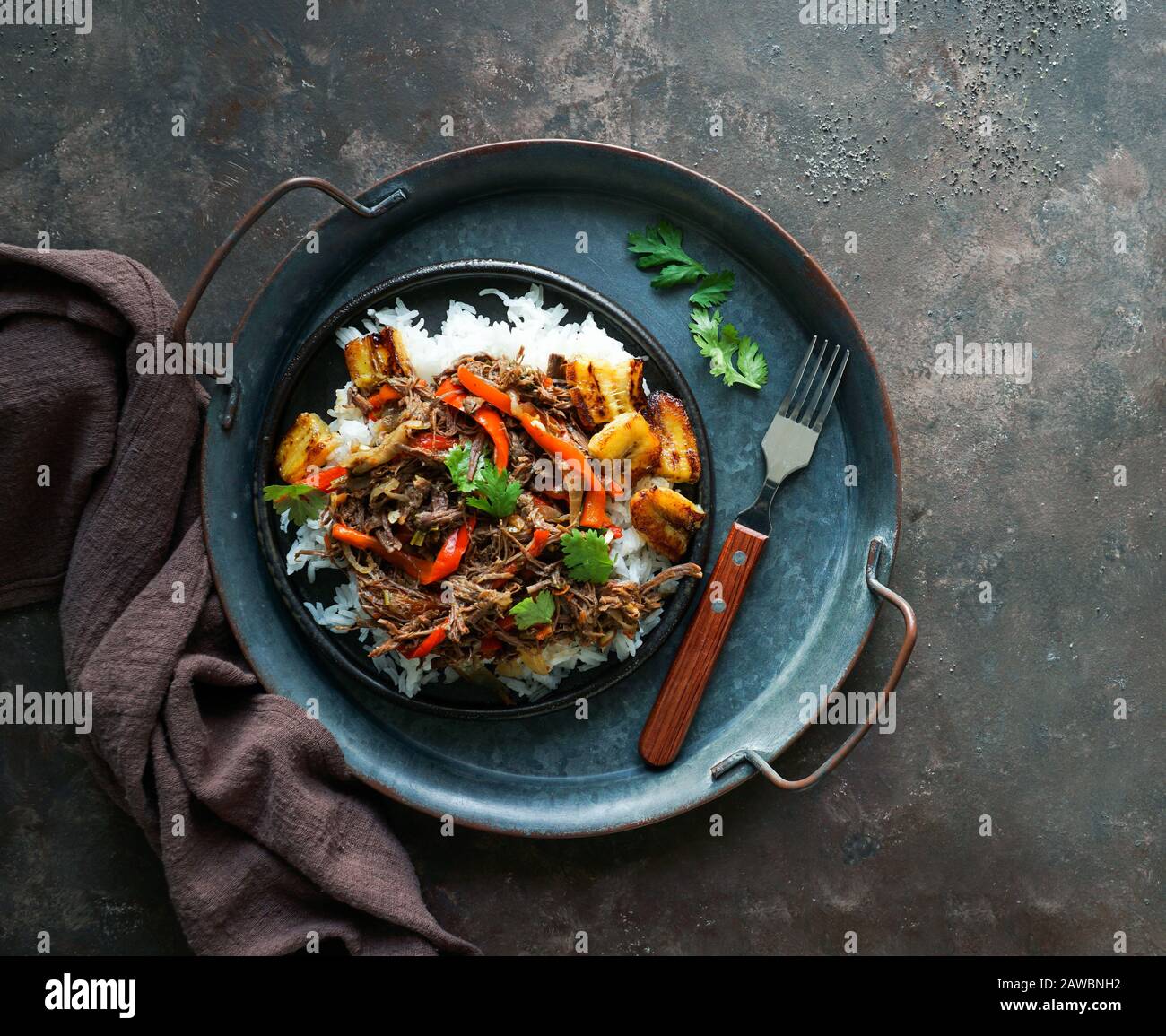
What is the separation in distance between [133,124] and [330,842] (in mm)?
3007

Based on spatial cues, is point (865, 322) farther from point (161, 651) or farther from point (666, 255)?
point (161, 651)

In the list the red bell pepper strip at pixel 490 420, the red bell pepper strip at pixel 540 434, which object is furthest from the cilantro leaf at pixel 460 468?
the red bell pepper strip at pixel 540 434

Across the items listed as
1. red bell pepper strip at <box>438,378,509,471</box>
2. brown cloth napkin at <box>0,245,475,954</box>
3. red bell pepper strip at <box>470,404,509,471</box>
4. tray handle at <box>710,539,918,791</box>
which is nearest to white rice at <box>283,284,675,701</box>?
red bell pepper strip at <box>438,378,509,471</box>

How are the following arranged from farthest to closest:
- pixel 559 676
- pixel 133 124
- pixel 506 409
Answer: pixel 133 124, pixel 559 676, pixel 506 409

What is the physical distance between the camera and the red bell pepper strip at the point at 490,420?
318 cm

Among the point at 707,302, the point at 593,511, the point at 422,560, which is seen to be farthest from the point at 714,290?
the point at 422,560

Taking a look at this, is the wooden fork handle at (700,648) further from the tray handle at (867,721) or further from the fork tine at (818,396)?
the fork tine at (818,396)

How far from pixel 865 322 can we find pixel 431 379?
1.81m

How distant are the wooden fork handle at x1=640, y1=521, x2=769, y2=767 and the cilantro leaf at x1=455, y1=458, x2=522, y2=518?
88cm

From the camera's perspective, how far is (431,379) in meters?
3.38

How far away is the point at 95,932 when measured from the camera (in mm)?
3674

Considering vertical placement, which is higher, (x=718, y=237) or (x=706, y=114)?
(x=706, y=114)

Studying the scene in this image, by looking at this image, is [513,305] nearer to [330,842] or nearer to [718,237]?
[718,237]

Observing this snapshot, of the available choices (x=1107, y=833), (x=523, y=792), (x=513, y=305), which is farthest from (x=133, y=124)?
(x=1107, y=833)
